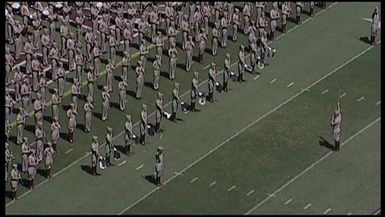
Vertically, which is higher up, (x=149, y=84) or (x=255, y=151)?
(x=149, y=84)

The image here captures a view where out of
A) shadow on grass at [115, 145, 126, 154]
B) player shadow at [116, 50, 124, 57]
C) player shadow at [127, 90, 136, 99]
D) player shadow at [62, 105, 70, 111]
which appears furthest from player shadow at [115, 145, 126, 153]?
player shadow at [116, 50, 124, 57]

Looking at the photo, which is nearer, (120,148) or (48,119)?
(120,148)

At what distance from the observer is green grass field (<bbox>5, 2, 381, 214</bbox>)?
49.9 m

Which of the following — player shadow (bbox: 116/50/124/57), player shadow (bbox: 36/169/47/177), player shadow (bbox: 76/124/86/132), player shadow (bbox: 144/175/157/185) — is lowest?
player shadow (bbox: 116/50/124/57)

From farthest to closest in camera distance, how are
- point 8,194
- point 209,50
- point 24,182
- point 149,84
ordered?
point 209,50 < point 149,84 < point 24,182 < point 8,194

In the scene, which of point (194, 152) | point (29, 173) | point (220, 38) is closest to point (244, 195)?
point (194, 152)

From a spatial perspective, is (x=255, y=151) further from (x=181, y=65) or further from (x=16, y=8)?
(x=16, y=8)

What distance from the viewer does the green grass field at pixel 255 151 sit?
49856 mm

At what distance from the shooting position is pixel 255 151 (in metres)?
53.5

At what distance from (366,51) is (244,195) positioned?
44.5 ft

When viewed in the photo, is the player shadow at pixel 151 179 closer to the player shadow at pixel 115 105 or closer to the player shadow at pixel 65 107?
the player shadow at pixel 115 105

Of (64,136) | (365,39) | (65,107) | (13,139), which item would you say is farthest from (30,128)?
(365,39)

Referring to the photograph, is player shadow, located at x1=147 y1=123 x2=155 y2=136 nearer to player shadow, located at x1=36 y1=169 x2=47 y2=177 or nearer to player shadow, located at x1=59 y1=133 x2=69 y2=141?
player shadow, located at x1=59 y1=133 x2=69 y2=141

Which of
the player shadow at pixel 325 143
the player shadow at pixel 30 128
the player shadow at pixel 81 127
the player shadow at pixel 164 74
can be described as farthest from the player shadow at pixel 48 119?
the player shadow at pixel 325 143
